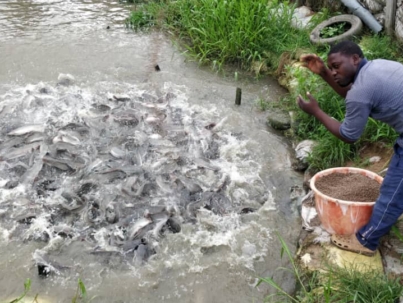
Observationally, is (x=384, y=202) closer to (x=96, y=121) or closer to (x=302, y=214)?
(x=302, y=214)

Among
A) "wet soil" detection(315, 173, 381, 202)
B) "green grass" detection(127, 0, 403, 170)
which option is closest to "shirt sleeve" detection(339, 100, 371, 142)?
"wet soil" detection(315, 173, 381, 202)

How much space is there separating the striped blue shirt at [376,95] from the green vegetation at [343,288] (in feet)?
3.89

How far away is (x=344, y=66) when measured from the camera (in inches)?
154

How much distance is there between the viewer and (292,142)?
6.76 metres

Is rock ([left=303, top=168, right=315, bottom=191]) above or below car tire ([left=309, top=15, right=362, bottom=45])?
below

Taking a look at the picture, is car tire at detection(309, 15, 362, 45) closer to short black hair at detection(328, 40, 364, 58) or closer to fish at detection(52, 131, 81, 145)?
short black hair at detection(328, 40, 364, 58)

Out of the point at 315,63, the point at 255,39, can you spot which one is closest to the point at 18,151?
the point at 315,63

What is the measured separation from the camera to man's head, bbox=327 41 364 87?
3877 mm

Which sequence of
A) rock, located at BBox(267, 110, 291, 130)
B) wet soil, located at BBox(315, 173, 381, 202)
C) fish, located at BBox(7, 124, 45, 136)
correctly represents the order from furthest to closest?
rock, located at BBox(267, 110, 291, 130) → fish, located at BBox(7, 124, 45, 136) → wet soil, located at BBox(315, 173, 381, 202)

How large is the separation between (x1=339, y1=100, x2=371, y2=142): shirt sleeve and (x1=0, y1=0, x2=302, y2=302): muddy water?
1.64 m

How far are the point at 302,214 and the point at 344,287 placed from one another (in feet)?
4.35

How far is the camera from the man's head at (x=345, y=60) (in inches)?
153

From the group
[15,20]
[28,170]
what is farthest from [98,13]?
[28,170]

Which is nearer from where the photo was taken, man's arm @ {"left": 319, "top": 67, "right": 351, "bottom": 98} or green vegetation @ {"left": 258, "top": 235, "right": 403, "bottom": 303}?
green vegetation @ {"left": 258, "top": 235, "right": 403, "bottom": 303}
